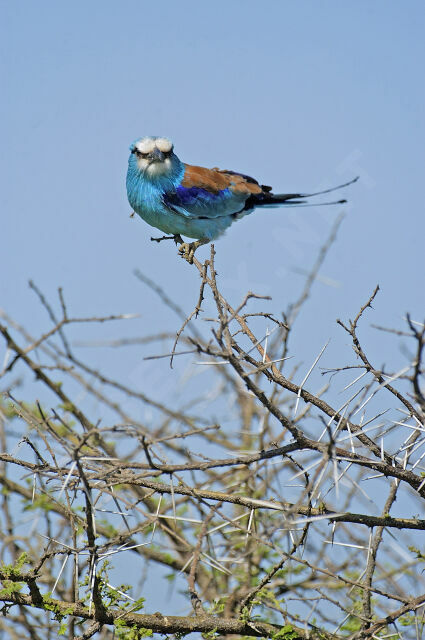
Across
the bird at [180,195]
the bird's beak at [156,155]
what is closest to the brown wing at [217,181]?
the bird at [180,195]

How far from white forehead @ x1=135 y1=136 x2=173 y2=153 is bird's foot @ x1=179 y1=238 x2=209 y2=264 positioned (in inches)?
22.5

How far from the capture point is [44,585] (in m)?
3.69

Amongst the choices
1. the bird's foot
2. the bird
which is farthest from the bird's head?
the bird's foot

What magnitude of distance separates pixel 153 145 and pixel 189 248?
2.25ft

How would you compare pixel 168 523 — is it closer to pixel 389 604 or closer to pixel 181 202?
pixel 389 604

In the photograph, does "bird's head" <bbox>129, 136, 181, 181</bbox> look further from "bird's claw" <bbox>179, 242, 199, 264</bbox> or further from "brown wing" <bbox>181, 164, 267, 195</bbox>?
"bird's claw" <bbox>179, 242, 199, 264</bbox>

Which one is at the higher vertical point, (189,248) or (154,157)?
(154,157)

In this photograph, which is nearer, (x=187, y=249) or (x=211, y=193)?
(x=187, y=249)

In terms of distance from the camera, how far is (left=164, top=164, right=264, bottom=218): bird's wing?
181 inches

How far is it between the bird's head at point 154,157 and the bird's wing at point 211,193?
128mm

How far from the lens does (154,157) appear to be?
4629 millimetres

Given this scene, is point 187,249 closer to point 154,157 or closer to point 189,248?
point 189,248

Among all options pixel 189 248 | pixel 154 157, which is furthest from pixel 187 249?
pixel 154 157

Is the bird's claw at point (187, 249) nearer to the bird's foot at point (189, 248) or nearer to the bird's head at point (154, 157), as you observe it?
the bird's foot at point (189, 248)
